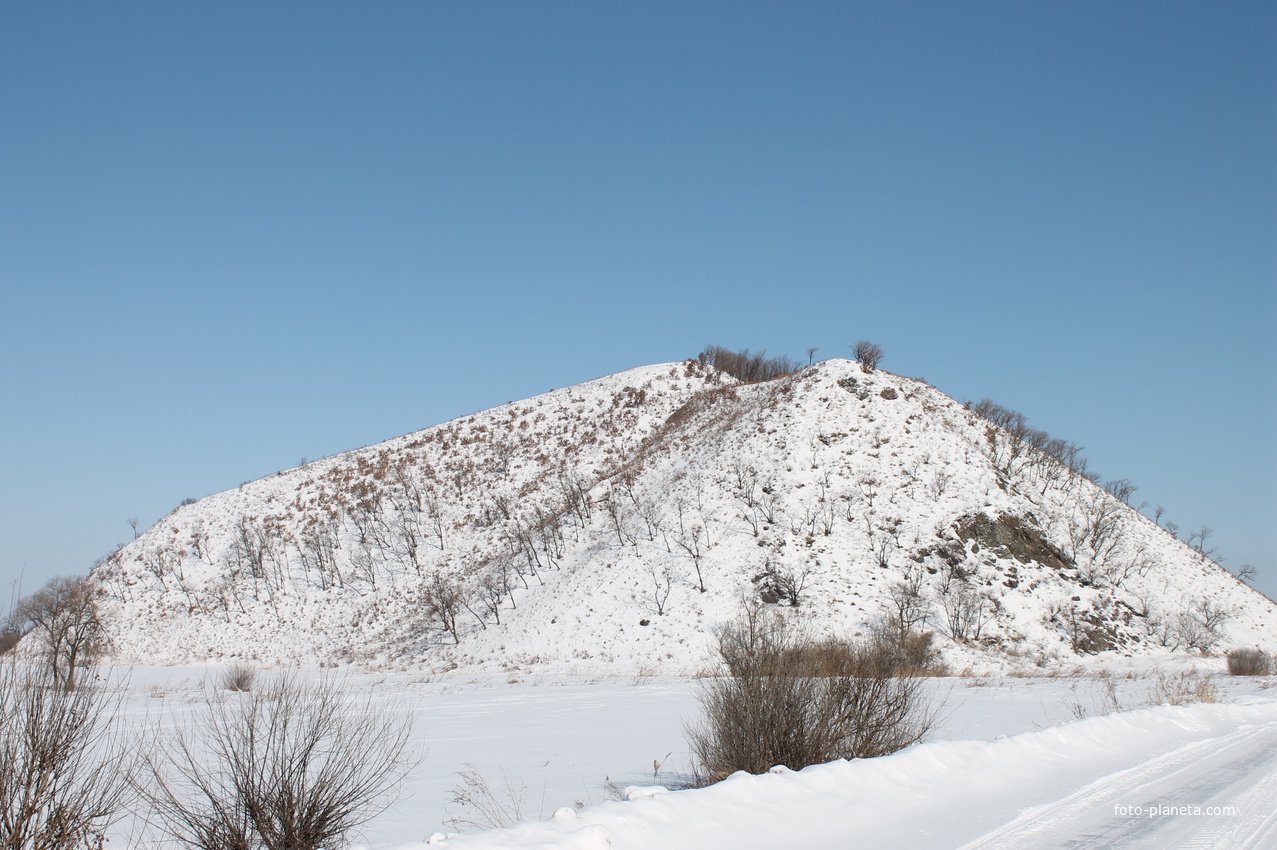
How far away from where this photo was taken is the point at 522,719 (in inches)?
807

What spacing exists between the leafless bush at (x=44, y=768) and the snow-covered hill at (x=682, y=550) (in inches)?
1154

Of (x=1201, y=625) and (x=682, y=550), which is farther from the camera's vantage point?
(x=682, y=550)

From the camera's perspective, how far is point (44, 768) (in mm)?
5406

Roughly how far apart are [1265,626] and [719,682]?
47037 mm

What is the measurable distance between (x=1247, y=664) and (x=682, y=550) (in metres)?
25.4

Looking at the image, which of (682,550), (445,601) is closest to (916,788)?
(682,550)

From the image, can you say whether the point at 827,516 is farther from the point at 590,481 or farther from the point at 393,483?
the point at 393,483

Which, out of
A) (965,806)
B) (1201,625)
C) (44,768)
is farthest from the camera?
(1201,625)

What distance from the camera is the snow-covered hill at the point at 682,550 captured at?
37062 mm

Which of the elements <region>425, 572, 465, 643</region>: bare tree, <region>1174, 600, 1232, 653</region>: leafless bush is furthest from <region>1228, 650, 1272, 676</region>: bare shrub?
<region>425, 572, 465, 643</region>: bare tree

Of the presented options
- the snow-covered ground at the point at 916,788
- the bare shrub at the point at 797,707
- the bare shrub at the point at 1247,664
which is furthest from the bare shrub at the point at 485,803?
the bare shrub at the point at 1247,664

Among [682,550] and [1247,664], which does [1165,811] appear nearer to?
[1247,664]

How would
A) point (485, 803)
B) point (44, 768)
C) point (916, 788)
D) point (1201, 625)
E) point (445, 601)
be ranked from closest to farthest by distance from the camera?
1. point (44, 768)
2. point (916, 788)
3. point (485, 803)
4. point (1201, 625)
5. point (445, 601)

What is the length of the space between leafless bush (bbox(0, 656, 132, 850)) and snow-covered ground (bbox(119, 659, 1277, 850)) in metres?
2.45
